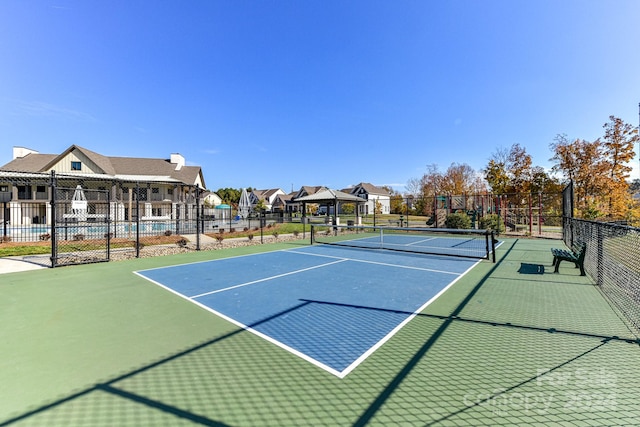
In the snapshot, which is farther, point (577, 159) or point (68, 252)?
point (577, 159)

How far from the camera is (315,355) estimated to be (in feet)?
11.5

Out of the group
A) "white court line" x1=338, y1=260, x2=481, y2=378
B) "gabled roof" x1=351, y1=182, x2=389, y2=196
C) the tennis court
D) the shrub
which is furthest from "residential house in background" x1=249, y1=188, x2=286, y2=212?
"white court line" x1=338, y1=260, x2=481, y2=378

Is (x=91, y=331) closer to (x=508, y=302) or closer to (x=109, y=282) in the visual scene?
(x=109, y=282)

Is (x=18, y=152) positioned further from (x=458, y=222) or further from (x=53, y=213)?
(x=458, y=222)

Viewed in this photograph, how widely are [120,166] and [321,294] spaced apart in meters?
38.2

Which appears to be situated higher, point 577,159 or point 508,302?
point 577,159

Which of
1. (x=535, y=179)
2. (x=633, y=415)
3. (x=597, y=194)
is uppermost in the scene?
(x=535, y=179)

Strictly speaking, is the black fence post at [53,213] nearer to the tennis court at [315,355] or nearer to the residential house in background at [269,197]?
the tennis court at [315,355]

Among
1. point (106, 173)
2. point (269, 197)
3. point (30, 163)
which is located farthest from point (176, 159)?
point (269, 197)

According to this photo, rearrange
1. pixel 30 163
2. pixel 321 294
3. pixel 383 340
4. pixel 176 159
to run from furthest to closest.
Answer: pixel 176 159
pixel 30 163
pixel 321 294
pixel 383 340

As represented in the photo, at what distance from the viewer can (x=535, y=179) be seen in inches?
1177

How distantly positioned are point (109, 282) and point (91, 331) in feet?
11.8

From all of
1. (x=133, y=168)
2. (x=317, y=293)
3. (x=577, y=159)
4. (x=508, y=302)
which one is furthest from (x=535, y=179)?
(x=133, y=168)

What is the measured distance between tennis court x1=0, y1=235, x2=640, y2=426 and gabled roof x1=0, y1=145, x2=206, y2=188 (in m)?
30.1
